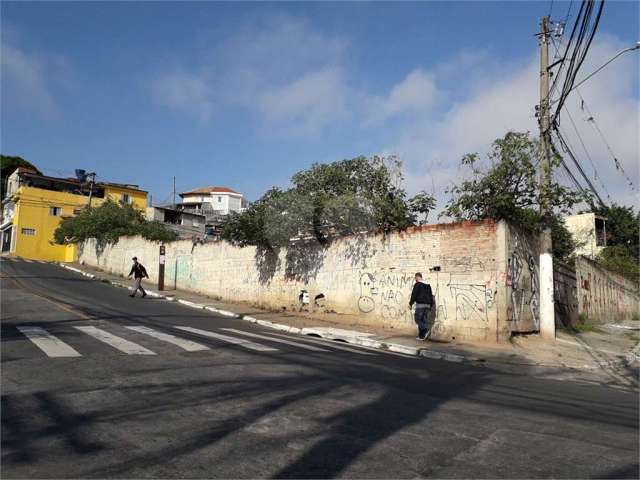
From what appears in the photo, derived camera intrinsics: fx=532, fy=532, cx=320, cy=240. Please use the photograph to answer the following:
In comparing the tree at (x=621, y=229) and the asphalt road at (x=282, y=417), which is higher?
the tree at (x=621, y=229)

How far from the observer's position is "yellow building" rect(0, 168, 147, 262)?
57.0 meters

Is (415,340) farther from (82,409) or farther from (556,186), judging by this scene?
(82,409)

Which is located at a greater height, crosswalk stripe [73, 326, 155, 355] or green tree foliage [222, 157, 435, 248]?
green tree foliage [222, 157, 435, 248]

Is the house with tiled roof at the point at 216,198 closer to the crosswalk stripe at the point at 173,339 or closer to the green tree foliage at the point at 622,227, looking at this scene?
the green tree foliage at the point at 622,227

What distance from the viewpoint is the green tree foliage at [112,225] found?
38.0 metres

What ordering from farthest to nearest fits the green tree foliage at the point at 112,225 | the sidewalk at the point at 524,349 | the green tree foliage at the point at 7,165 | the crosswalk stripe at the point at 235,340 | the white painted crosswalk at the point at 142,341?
1. the green tree foliage at the point at 7,165
2. the green tree foliage at the point at 112,225
3. the sidewalk at the point at 524,349
4. the crosswalk stripe at the point at 235,340
5. the white painted crosswalk at the point at 142,341

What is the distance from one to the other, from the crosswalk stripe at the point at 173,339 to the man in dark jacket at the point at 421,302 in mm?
5931

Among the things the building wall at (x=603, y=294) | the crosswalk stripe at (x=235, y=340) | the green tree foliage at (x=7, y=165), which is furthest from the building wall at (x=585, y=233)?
the green tree foliage at (x=7, y=165)

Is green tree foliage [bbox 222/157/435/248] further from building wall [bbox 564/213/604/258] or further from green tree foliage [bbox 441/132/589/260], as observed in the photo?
building wall [bbox 564/213/604/258]

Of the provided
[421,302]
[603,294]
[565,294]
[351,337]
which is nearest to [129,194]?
[603,294]

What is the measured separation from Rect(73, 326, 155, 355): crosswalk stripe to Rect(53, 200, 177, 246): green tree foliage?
26.0 m

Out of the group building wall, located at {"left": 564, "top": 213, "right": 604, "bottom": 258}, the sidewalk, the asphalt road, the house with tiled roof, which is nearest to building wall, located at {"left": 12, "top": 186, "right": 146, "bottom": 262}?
the house with tiled roof

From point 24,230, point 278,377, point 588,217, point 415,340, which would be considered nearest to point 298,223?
point 415,340

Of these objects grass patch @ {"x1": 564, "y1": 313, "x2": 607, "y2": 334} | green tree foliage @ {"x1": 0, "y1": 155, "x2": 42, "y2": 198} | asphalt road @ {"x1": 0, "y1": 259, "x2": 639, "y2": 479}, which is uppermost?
green tree foliage @ {"x1": 0, "y1": 155, "x2": 42, "y2": 198}
